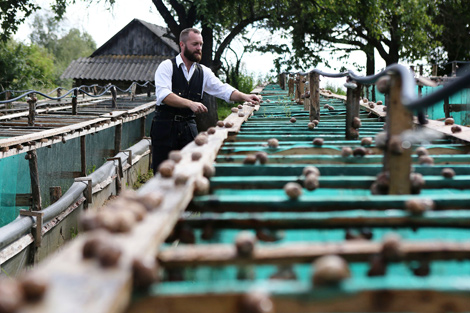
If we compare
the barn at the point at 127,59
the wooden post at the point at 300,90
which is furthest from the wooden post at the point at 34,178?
the barn at the point at 127,59

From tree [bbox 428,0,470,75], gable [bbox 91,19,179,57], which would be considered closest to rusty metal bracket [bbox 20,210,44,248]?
tree [bbox 428,0,470,75]

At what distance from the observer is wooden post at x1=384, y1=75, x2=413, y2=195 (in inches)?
96.2

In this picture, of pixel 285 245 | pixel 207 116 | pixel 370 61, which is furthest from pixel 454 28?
pixel 285 245

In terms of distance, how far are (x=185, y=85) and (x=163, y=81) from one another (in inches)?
17.2

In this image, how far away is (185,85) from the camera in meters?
6.48

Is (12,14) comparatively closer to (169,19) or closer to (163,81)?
(169,19)

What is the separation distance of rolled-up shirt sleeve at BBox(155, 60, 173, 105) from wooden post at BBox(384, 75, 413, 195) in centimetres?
366

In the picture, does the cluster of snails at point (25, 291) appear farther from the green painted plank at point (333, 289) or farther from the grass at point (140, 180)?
the grass at point (140, 180)

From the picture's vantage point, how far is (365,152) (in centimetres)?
343

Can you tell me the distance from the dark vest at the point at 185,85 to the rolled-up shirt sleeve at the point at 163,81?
0.10 m

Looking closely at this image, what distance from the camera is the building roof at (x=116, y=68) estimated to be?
105 feet

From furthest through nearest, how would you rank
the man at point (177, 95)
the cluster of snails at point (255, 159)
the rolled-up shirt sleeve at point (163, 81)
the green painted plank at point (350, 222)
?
the man at point (177, 95) < the rolled-up shirt sleeve at point (163, 81) < the cluster of snails at point (255, 159) < the green painted plank at point (350, 222)

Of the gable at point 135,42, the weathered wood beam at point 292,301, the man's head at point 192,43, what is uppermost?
the gable at point 135,42

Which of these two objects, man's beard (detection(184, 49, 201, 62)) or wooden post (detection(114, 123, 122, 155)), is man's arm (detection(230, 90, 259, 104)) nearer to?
man's beard (detection(184, 49, 201, 62))
